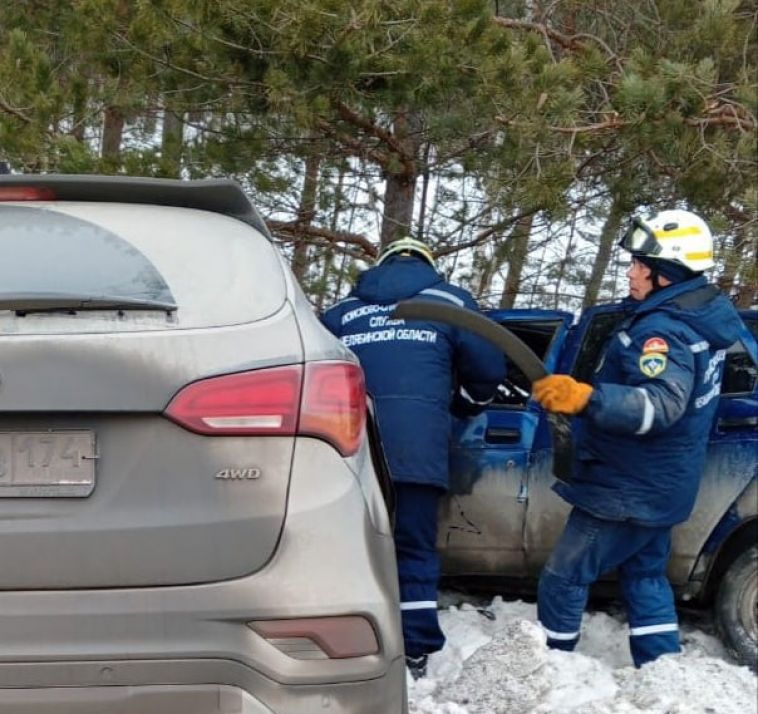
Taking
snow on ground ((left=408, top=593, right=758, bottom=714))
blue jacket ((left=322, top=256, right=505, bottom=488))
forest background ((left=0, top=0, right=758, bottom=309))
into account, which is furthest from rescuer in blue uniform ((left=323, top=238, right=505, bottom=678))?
forest background ((left=0, top=0, right=758, bottom=309))

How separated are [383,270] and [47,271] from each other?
7.09ft

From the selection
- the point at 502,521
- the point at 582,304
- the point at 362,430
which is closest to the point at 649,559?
the point at 502,521

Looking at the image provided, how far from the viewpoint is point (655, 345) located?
3.62 m

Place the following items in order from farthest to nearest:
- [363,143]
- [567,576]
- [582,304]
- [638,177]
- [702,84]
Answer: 1. [582,304]
2. [363,143]
3. [638,177]
4. [702,84]
5. [567,576]

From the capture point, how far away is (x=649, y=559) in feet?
13.1

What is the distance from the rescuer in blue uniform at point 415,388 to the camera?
3963mm

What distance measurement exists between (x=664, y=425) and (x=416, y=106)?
2560 mm

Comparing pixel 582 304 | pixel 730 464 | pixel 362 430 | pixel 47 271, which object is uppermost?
pixel 47 271

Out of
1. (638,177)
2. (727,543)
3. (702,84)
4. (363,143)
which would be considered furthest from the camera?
(363,143)

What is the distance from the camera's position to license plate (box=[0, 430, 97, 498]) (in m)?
1.99

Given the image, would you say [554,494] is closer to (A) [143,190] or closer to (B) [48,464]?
(A) [143,190]

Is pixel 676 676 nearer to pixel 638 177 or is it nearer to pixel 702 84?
pixel 702 84

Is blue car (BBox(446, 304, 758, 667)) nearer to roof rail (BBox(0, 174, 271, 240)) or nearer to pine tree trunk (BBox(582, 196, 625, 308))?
pine tree trunk (BBox(582, 196, 625, 308))

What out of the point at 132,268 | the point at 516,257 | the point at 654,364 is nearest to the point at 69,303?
the point at 132,268
